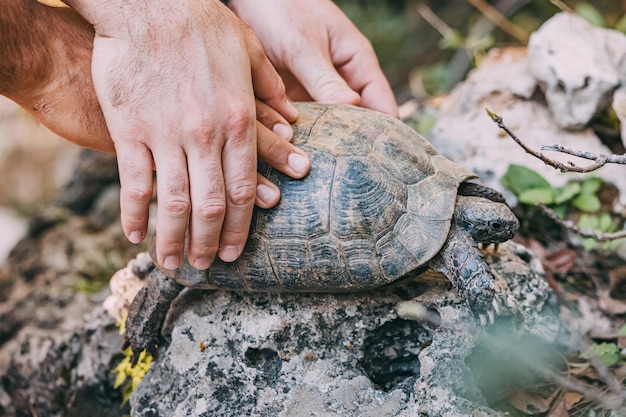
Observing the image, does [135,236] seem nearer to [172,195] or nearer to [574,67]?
[172,195]

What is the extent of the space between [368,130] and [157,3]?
0.87m

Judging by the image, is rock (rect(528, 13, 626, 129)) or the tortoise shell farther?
rock (rect(528, 13, 626, 129))

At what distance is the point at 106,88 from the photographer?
194cm

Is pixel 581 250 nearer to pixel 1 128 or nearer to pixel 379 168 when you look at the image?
pixel 379 168

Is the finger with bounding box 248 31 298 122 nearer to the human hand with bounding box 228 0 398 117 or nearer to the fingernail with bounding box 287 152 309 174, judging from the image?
the fingernail with bounding box 287 152 309 174

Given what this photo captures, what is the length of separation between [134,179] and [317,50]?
1.26 metres

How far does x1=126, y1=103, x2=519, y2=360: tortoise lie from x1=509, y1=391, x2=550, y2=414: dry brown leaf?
471mm

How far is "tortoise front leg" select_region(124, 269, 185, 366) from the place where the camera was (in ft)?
7.91

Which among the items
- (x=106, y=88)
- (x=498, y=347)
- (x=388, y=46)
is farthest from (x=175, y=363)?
(x=388, y=46)

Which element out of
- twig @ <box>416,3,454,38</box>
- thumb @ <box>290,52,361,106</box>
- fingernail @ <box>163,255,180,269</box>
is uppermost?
thumb @ <box>290,52,361,106</box>

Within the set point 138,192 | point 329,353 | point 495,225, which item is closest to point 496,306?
point 495,225

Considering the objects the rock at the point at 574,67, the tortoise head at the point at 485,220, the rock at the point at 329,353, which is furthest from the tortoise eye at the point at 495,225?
the rock at the point at 574,67

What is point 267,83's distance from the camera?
2.20 metres

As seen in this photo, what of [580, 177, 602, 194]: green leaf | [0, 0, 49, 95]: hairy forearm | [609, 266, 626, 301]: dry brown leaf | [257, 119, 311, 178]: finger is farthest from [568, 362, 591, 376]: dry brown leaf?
[0, 0, 49, 95]: hairy forearm
